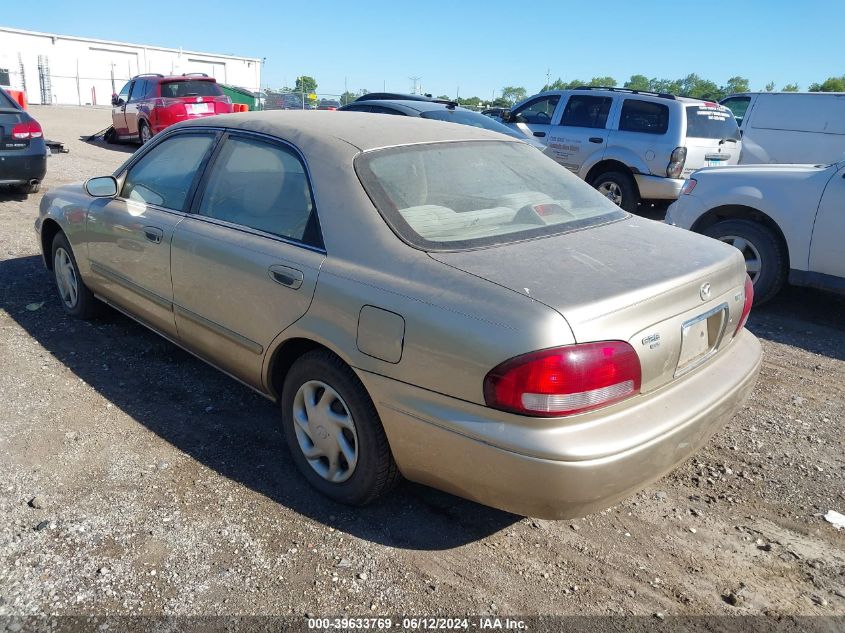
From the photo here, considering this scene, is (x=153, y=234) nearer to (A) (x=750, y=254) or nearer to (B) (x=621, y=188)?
(A) (x=750, y=254)

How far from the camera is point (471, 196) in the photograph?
10.3ft

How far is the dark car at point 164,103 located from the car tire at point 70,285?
34.2ft

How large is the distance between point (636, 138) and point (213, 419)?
795cm

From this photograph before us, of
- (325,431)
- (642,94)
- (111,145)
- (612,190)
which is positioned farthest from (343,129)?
(111,145)

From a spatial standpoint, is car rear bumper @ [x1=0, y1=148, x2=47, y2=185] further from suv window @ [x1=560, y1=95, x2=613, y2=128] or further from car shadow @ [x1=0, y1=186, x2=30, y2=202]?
suv window @ [x1=560, y1=95, x2=613, y2=128]

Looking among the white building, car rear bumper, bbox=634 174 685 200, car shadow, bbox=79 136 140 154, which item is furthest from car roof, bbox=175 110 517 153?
the white building

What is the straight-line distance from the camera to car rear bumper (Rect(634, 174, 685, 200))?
9.37m

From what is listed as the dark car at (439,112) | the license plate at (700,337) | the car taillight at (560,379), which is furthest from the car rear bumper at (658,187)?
the car taillight at (560,379)

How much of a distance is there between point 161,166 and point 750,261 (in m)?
4.73

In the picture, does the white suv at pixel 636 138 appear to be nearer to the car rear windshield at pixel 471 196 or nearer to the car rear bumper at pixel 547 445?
the car rear windshield at pixel 471 196

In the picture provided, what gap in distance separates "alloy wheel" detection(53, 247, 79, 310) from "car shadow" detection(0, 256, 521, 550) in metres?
0.15

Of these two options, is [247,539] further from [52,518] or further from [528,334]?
[528,334]

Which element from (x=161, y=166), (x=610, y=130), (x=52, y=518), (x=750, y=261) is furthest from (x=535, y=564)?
(x=610, y=130)

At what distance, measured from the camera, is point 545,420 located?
2.28 metres
